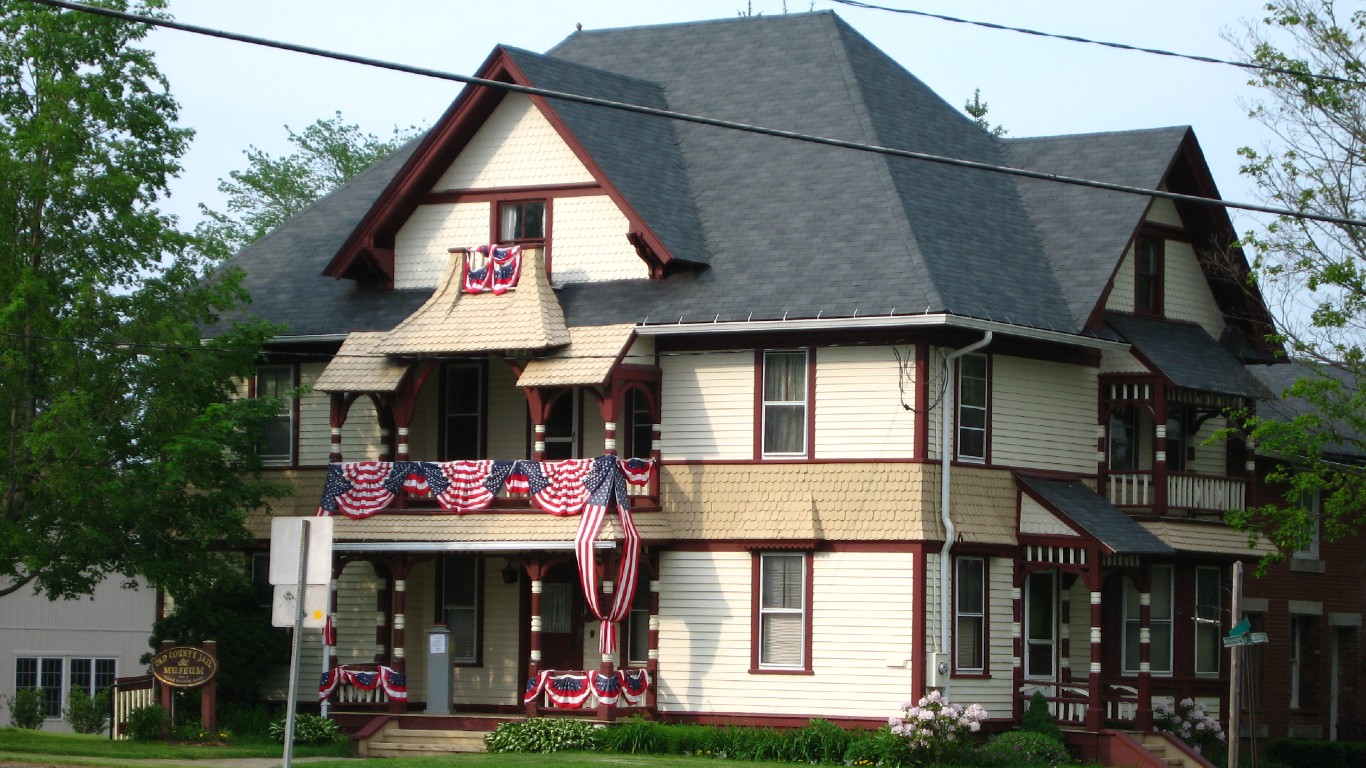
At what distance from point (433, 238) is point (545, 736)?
9.15 meters

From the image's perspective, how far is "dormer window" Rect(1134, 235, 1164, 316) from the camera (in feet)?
120

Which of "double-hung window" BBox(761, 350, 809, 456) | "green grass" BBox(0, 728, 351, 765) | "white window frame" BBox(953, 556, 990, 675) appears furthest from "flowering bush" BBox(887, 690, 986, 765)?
"green grass" BBox(0, 728, 351, 765)

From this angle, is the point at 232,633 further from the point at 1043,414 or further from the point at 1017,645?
the point at 1043,414

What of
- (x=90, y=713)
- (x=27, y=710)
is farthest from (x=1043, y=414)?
(x=27, y=710)

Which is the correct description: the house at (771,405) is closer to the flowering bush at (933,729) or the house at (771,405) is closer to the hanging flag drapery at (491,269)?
the hanging flag drapery at (491,269)

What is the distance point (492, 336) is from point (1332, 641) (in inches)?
747

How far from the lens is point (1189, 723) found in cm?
3400

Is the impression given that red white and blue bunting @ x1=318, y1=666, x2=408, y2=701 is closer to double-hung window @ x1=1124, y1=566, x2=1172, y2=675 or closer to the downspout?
the downspout

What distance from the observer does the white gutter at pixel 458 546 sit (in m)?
32.2

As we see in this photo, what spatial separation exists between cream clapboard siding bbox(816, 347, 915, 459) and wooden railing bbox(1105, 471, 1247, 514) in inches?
191

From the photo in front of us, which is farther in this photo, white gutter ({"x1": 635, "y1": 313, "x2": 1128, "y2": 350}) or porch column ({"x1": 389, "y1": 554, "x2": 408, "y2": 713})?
porch column ({"x1": 389, "y1": 554, "x2": 408, "y2": 713})

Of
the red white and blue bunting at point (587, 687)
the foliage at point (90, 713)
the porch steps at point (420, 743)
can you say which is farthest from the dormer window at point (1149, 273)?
the foliage at point (90, 713)

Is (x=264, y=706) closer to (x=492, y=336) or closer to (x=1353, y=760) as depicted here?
(x=492, y=336)

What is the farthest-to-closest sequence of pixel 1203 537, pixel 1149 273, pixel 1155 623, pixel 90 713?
pixel 90 713 → pixel 1149 273 → pixel 1155 623 → pixel 1203 537
